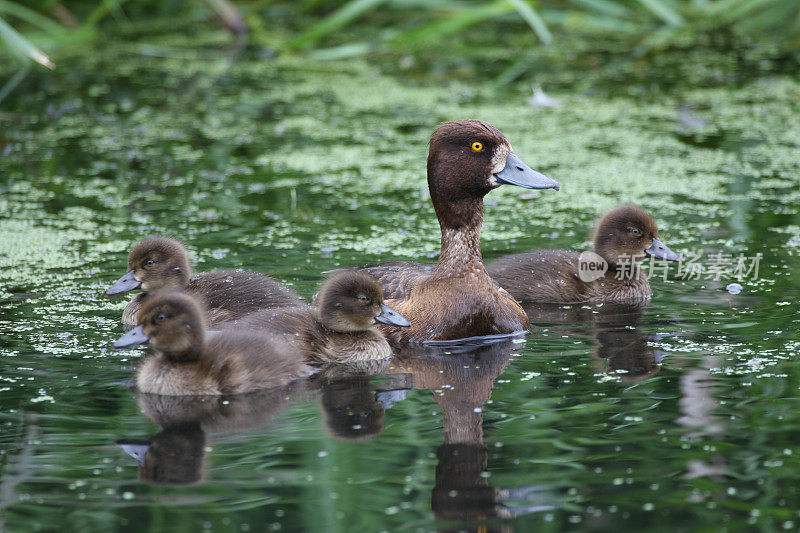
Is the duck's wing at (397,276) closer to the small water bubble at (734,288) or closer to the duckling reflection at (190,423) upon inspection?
the duckling reflection at (190,423)

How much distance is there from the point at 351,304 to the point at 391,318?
22 cm

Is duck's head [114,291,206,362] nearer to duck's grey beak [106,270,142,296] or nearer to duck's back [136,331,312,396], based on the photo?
duck's back [136,331,312,396]

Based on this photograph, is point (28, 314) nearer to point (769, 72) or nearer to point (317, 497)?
point (317, 497)

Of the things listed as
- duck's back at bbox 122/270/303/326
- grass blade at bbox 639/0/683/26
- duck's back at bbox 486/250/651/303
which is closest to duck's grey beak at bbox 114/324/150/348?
duck's back at bbox 122/270/303/326

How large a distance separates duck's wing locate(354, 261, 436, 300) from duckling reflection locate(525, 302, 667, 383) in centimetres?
67

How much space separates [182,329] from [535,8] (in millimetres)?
8105

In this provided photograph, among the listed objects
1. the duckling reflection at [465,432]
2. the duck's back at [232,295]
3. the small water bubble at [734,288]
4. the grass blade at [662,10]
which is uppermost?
the grass blade at [662,10]

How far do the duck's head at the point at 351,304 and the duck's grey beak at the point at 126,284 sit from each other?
44.2 inches

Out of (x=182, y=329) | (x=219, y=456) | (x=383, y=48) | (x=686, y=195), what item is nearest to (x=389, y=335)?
(x=182, y=329)

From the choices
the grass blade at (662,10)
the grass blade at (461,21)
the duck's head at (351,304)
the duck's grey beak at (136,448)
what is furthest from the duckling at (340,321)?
the grass blade at (662,10)

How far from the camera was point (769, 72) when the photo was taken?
11.4 m

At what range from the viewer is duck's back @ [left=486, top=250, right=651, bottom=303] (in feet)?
21.7

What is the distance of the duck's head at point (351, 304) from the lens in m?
5.52

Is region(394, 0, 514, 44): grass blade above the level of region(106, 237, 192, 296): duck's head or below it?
above
